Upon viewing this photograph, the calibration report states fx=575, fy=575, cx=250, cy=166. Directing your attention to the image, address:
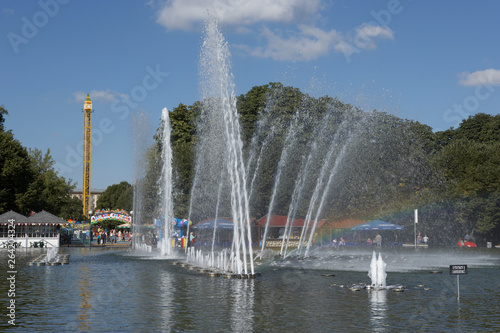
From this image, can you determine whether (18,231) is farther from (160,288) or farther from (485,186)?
(485,186)

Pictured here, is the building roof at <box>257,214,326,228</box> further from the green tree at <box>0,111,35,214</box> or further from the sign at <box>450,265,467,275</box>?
the sign at <box>450,265,467,275</box>

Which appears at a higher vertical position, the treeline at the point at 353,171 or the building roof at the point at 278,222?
the treeline at the point at 353,171

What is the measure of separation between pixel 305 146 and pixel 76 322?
61.1m

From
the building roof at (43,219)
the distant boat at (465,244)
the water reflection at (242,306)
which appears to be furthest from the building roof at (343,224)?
the water reflection at (242,306)

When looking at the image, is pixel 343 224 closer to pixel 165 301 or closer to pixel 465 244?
pixel 465 244

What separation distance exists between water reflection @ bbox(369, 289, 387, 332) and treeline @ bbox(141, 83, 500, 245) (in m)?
43.3

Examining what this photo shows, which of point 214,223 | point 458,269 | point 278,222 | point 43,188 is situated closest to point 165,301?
point 458,269

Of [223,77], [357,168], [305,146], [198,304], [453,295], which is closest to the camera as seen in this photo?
[198,304]

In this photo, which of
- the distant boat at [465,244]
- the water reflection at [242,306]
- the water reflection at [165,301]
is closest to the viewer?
the water reflection at [242,306]

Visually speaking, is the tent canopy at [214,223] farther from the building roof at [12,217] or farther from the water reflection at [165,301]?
the water reflection at [165,301]

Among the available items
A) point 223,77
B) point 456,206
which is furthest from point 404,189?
point 223,77

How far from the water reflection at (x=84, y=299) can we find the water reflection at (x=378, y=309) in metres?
7.80

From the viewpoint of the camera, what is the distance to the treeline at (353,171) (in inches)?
2795

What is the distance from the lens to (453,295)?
2217 cm
